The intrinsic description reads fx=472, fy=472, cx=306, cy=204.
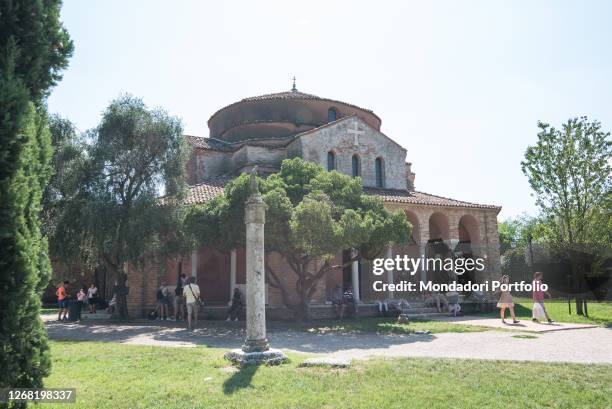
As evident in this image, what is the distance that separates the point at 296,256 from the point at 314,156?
7566 mm

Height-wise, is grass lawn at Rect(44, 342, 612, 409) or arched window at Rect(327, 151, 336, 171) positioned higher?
arched window at Rect(327, 151, 336, 171)

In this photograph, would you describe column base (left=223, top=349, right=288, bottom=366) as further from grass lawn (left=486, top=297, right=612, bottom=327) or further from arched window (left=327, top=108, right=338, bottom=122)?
arched window (left=327, top=108, right=338, bottom=122)

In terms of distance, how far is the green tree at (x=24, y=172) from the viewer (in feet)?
15.5

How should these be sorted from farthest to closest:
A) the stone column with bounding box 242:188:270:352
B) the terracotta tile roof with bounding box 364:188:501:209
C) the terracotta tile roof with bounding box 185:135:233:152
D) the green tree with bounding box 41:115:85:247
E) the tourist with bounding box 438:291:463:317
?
the terracotta tile roof with bounding box 185:135:233:152
the terracotta tile roof with bounding box 364:188:501:209
the tourist with bounding box 438:291:463:317
the green tree with bounding box 41:115:85:247
the stone column with bounding box 242:188:270:352

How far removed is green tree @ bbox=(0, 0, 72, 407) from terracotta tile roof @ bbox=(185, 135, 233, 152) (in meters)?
18.0

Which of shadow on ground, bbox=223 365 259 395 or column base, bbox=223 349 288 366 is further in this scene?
column base, bbox=223 349 288 366

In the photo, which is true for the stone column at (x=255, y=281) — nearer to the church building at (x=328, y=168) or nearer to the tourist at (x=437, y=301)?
the church building at (x=328, y=168)

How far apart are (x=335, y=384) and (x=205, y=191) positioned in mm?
14096

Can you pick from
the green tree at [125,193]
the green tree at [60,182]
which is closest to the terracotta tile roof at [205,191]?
the green tree at [125,193]

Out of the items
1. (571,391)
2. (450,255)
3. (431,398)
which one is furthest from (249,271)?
(450,255)

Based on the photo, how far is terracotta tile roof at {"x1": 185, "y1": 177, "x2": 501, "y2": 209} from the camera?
18.9 m

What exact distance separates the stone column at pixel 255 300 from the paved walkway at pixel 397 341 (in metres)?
1.70

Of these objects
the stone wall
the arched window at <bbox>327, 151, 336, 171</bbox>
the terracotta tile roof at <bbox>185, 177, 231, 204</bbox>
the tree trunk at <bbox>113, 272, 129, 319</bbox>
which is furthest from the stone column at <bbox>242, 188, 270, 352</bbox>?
the arched window at <bbox>327, 151, 336, 171</bbox>

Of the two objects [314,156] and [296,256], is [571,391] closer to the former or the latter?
[296,256]
